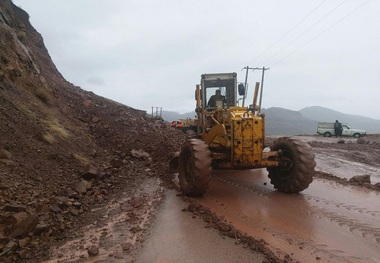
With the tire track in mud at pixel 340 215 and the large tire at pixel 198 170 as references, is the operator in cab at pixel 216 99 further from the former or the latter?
the large tire at pixel 198 170

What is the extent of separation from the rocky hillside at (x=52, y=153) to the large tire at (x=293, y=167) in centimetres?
340

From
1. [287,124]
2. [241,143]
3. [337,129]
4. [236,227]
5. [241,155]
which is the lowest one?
[236,227]

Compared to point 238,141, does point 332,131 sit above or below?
above

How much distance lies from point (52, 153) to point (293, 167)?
565cm

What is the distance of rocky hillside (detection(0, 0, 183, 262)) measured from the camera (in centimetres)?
489

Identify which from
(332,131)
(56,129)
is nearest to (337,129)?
(332,131)

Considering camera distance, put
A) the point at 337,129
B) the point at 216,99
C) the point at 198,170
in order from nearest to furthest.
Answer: the point at 198,170
the point at 216,99
the point at 337,129

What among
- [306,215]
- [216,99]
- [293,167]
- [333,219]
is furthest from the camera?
[216,99]

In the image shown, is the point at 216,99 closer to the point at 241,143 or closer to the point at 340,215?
the point at 241,143

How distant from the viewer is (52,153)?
25.2 feet

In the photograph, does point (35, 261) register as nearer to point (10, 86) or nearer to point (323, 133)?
point (10, 86)

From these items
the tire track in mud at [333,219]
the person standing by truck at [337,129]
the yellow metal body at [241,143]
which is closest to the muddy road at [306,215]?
the tire track in mud at [333,219]

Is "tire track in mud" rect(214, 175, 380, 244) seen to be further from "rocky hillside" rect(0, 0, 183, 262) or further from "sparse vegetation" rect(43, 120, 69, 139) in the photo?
"sparse vegetation" rect(43, 120, 69, 139)

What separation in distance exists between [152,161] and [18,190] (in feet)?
18.1
